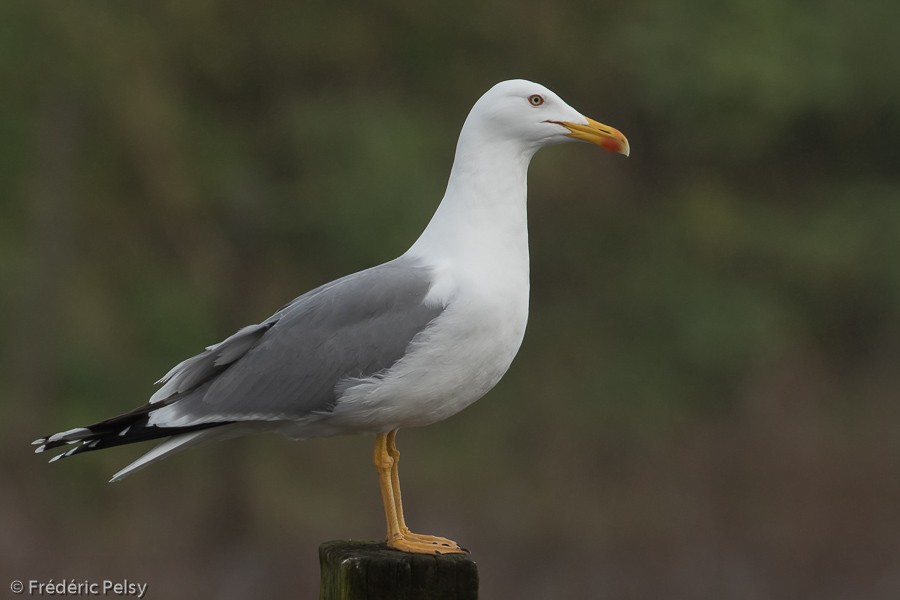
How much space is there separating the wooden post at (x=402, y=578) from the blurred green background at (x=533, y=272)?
356cm

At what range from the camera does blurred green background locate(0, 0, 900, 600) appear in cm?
732

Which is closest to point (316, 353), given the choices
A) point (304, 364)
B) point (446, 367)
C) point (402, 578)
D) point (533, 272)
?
point (304, 364)

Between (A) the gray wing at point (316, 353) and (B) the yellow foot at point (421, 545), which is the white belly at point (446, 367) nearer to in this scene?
(A) the gray wing at point (316, 353)

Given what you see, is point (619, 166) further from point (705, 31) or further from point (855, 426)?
point (855, 426)

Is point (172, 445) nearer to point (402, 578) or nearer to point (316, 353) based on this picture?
point (316, 353)

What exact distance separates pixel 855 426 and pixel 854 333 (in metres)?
2.88

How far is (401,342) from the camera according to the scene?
3.63 m

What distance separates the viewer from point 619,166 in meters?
11.7

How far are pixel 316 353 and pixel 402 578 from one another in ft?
2.65

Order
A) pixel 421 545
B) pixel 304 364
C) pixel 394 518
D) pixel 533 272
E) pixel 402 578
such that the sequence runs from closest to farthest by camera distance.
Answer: pixel 402 578, pixel 421 545, pixel 394 518, pixel 304 364, pixel 533 272

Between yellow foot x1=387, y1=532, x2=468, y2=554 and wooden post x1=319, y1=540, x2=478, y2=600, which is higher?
yellow foot x1=387, y1=532, x2=468, y2=554

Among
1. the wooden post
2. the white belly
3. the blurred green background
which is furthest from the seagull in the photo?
the blurred green background

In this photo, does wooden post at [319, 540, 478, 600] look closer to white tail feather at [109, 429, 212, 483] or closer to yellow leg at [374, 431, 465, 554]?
yellow leg at [374, 431, 465, 554]

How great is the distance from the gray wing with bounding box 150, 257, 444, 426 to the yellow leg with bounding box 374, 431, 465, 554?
0.25 meters
